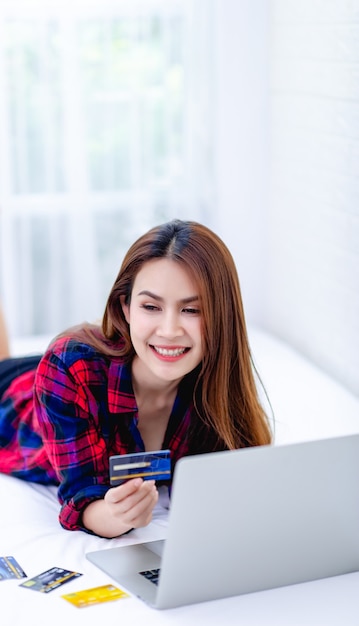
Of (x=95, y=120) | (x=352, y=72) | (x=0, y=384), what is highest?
(x=352, y=72)

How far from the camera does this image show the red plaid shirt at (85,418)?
1893 mm

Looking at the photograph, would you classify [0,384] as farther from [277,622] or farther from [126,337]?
[277,622]

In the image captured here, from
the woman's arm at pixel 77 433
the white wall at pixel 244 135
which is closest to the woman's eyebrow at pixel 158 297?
the woman's arm at pixel 77 433

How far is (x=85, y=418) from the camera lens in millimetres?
1915

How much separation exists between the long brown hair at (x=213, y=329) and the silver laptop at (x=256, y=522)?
0.39 metres

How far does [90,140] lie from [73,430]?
1.66 metres

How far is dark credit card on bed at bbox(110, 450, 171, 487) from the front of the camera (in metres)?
1.68

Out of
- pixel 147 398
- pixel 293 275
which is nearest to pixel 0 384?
pixel 147 398

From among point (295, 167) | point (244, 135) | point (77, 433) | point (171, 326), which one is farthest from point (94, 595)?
point (244, 135)

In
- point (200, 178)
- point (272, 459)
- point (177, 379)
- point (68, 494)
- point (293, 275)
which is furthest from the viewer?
point (200, 178)

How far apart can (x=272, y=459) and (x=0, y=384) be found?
1155 millimetres

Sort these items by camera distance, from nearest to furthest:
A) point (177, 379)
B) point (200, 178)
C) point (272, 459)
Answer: point (272, 459) → point (177, 379) → point (200, 178)

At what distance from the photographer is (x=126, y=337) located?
1.98 meters

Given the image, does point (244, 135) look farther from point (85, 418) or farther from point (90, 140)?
point (85, 418)
